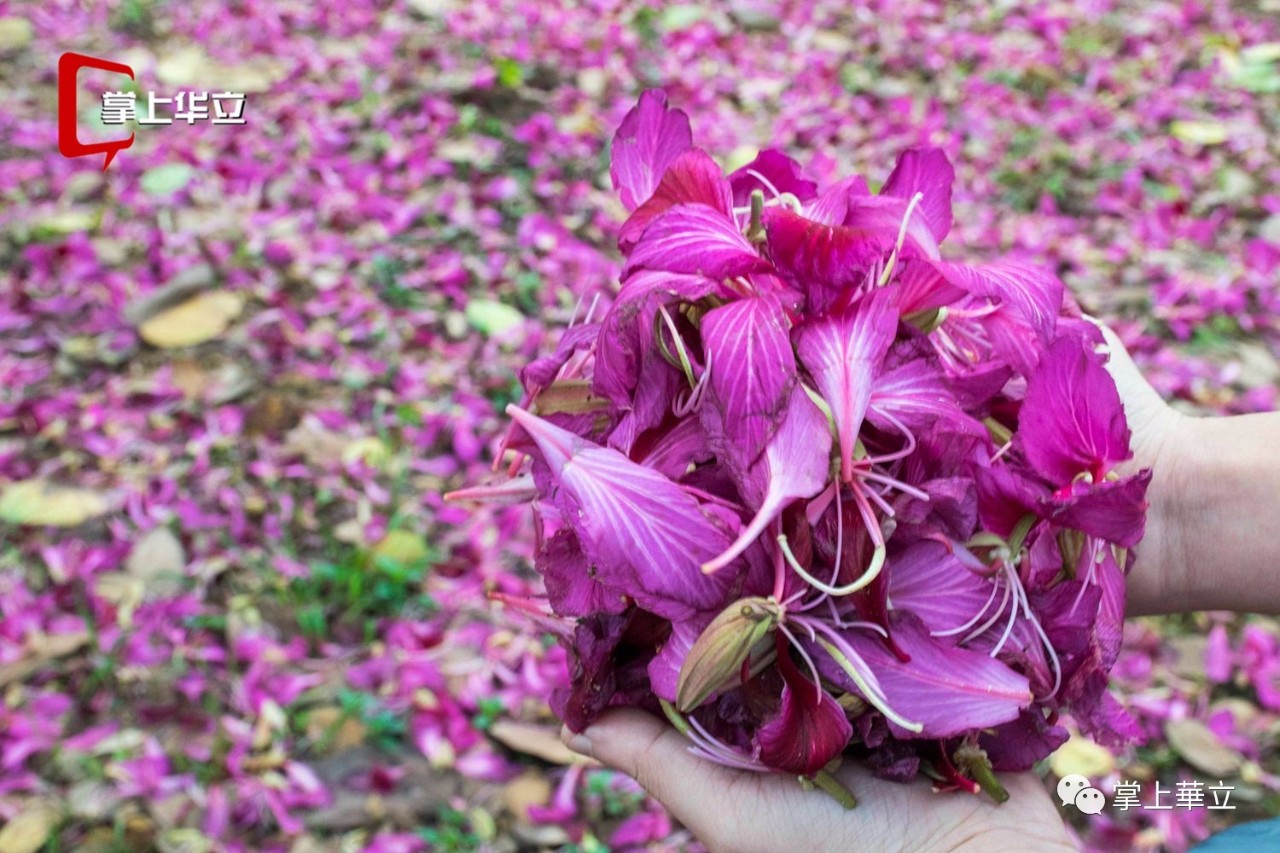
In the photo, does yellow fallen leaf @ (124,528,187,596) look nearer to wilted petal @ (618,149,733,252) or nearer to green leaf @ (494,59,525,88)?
wilted petal @ (618,149,733,252)

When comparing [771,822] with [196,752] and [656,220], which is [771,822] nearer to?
[656,220]

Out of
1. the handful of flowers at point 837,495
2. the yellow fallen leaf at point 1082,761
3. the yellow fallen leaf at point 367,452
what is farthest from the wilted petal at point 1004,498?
the yellow fallen leaf at point 367,452

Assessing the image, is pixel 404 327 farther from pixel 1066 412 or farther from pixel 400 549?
pixel 1066 412

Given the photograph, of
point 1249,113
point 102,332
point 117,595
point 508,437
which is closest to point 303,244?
point 102,332

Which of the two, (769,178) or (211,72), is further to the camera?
(211,72)

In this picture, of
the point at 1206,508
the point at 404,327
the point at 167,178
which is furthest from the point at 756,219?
the point at 167,178

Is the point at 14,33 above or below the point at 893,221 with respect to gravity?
below
